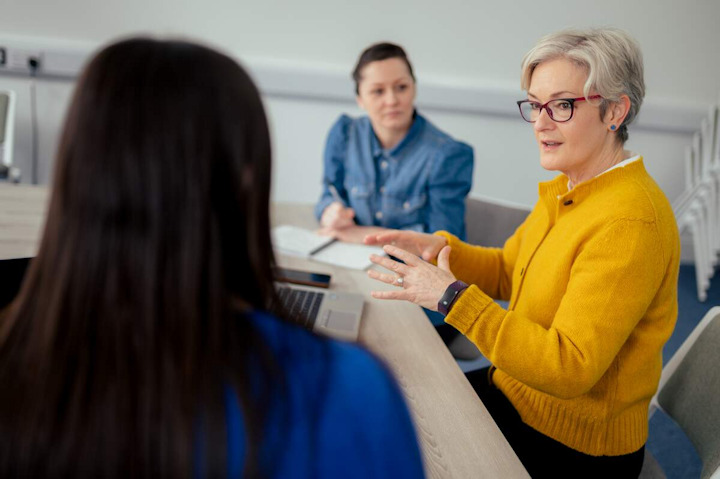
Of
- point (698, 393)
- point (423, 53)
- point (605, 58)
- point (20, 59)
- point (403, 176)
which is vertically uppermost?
point (423, 53)

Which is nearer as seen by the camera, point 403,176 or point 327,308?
point 327,308

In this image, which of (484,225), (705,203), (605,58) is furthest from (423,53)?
(605,58)

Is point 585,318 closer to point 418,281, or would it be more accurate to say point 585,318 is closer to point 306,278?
point 418,281

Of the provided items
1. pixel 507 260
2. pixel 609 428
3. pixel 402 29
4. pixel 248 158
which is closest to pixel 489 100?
pixel 402 29

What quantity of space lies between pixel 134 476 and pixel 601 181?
0.95 m

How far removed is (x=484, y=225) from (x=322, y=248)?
0.63 metres

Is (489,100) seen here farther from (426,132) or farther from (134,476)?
(134,476)

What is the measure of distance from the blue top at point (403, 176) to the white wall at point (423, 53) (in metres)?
Result: 0.84

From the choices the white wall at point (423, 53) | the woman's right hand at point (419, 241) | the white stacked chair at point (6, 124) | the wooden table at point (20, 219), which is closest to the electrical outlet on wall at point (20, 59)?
the white wall at point (423, 53)

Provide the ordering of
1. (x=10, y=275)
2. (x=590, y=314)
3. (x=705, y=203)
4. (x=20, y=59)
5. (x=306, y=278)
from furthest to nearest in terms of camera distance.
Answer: (x=705, y=203), (x=20, y=59), (x=306, y=278), (x=590, y=314), (x=10, y=275)

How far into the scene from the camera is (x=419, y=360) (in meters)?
0.96

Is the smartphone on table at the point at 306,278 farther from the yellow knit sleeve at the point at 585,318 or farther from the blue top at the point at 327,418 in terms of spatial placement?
the blue top at the point at 327,418

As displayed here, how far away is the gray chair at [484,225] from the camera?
162cm

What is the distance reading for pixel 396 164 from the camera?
1.92 m
